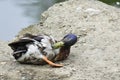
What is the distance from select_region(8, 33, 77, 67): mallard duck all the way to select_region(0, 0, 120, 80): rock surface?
0.22ft

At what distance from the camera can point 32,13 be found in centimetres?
714

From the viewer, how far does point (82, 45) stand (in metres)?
4.59

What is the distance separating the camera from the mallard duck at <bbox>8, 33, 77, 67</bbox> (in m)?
3.92

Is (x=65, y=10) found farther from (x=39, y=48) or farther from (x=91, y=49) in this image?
(x=39, y=48)

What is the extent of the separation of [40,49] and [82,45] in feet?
2.52

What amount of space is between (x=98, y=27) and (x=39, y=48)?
1.38m

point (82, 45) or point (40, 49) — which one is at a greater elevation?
point (40, 49)

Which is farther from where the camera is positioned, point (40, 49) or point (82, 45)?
point (82, 45)

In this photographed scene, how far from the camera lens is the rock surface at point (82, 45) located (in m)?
3.82

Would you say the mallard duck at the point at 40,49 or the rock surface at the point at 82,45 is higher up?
the mallard duck at the point at 40,49

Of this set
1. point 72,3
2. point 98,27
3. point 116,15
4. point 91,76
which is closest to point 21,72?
point 91,76

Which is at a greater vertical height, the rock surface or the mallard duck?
the mallard duck

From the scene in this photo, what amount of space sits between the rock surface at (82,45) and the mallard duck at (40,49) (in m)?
0.07

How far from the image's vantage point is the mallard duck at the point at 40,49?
12.9ft
